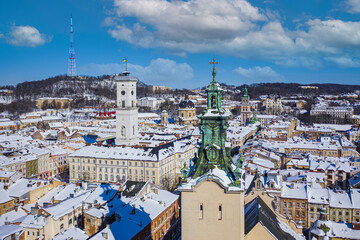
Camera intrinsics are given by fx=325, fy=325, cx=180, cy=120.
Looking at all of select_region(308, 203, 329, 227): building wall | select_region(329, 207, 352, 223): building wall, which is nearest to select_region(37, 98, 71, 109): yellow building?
select_region(308, 203, 329, 227): building wall

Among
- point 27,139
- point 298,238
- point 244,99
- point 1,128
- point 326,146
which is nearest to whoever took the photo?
point 298,238

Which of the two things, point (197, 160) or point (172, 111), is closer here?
point (197, 160)

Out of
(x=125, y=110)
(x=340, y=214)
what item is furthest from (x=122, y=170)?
(x=340, y=214)

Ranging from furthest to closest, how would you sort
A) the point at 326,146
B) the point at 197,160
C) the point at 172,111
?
the point at 172,111
the point at 326,146
the point at 197,160

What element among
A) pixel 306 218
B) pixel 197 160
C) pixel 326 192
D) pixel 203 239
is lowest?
pixel 306 218

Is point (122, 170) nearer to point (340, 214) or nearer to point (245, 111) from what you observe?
point (340, 214)

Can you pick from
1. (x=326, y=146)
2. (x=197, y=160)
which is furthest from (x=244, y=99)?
(x=197, y=160)

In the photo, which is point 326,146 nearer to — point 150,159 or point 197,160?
point 150,159

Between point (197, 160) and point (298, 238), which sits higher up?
point (197, 160)
